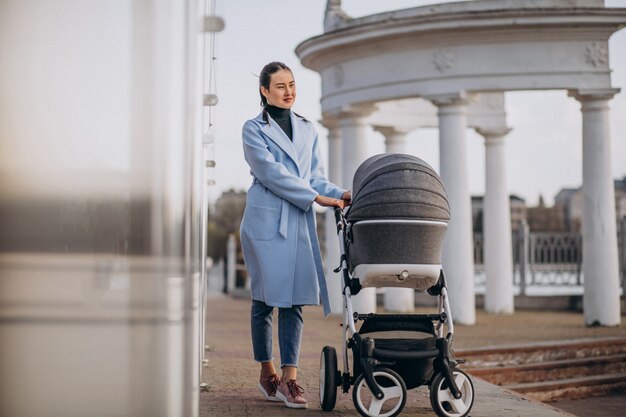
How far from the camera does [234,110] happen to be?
873cm

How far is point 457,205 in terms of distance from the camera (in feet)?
51.2

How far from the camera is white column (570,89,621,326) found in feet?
50.7

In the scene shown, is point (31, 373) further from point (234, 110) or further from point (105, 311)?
point (234, 110)

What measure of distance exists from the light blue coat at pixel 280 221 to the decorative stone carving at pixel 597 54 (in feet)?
32.1

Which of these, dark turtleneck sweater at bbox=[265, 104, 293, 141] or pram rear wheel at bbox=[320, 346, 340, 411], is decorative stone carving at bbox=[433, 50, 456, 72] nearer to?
dark turtleneck sweater at bbox=[265, 104, 293, 141]

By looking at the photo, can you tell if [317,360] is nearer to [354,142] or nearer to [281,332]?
[281,332]

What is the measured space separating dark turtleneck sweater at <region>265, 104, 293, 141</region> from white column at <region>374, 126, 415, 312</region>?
12332 millimetres

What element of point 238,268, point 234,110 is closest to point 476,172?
point 238,268

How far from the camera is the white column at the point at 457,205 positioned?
50.9 feet

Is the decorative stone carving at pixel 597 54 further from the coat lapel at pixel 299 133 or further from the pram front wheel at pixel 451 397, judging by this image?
the pram front wheel at pixel 451 397

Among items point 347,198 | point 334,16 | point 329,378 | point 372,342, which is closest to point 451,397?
point 372,342

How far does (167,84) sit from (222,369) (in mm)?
6609

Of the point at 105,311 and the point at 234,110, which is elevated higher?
the point at 234,110

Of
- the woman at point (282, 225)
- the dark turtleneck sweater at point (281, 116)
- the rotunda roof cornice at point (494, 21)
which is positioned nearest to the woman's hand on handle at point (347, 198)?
the woman at point (282, 225)
